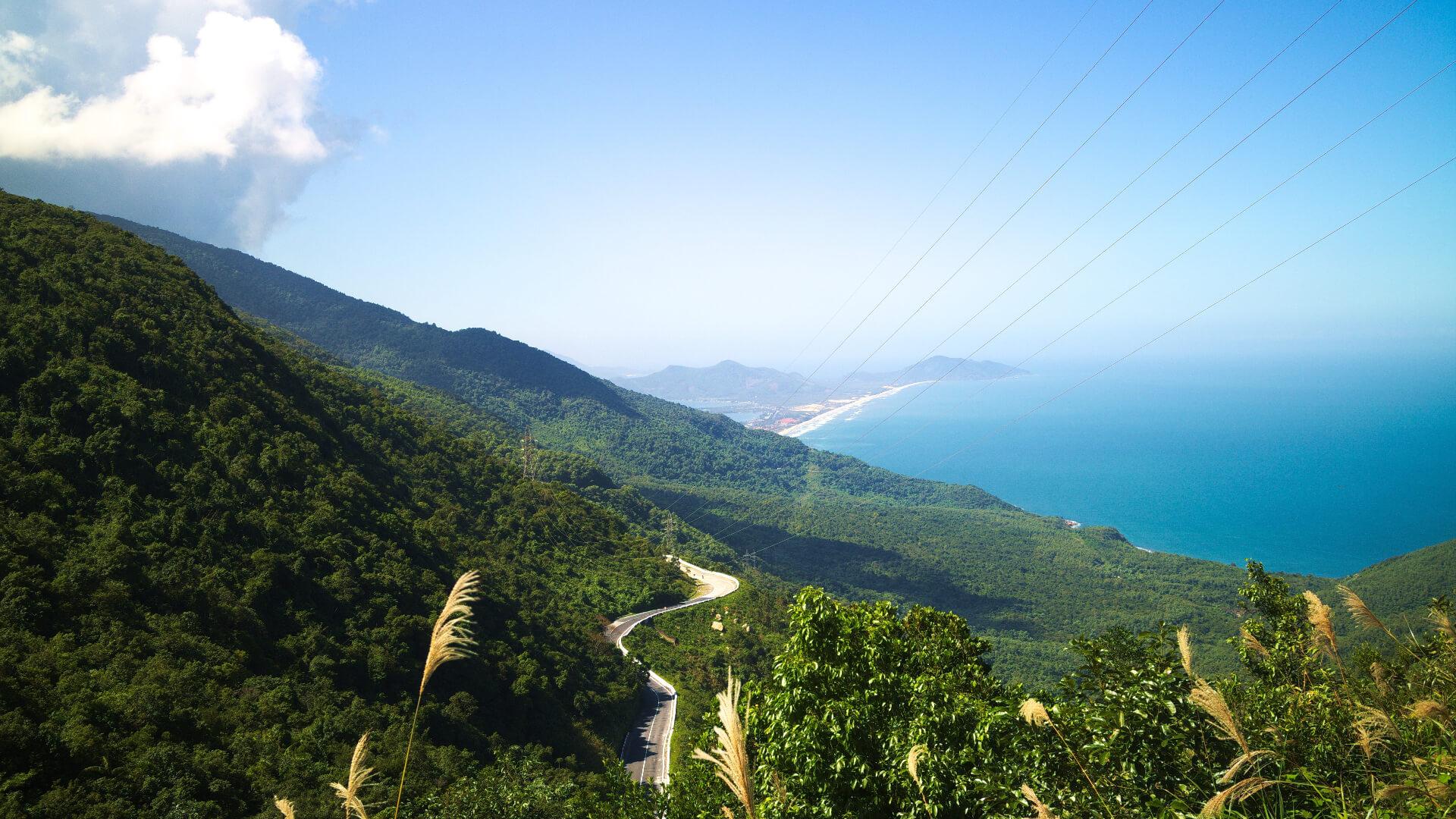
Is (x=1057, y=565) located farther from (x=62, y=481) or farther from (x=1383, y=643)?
(x=62, y=481)

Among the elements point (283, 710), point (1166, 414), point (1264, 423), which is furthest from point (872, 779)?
point (1166, 414)

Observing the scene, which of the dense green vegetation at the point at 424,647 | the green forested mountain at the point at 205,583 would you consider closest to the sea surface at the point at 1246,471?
the dense green vegetation at the point at 424,647

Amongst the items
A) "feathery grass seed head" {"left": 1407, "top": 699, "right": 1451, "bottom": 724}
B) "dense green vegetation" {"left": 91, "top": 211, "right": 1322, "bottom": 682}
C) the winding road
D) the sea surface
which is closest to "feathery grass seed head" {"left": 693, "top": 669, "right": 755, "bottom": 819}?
"feathery grass seed head" {"left": 1407, "top": 699, "right": 1451, "bottom": 724}

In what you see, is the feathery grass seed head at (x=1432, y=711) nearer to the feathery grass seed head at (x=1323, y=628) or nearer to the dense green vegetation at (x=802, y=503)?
the feathery grass seed head at (x=1323, y=628)

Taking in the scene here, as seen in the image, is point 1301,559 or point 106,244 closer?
point 106,244

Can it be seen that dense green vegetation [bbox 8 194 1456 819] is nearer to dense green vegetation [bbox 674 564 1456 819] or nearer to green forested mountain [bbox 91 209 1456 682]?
dense green vegetation [bbox 674 564 1456 819]

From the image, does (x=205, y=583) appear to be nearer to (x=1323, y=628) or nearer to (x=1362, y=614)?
(x=1323, y=628)

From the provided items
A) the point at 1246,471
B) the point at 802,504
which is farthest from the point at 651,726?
the point at 1246,471
